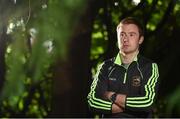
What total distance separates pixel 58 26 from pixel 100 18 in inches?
210

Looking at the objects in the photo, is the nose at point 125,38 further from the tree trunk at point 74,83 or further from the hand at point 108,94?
the tree trunk at point 74,83

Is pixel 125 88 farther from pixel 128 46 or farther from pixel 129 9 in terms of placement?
pixel 129 9

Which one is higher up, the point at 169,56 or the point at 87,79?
the point at 169,56

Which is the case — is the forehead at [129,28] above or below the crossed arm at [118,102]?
above

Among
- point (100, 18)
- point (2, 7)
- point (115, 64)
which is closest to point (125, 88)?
point (115, 64)

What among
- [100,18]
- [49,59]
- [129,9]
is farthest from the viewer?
[100,18]

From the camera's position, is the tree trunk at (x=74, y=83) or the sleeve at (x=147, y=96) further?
the tree trunk at (x=74, y=83)

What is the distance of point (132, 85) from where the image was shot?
2.63 metres

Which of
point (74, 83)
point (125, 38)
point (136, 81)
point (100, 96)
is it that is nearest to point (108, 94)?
point (100, 96)

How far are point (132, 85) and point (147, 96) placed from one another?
4.1 inches

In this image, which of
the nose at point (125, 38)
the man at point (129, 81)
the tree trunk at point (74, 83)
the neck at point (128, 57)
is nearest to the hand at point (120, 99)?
the man at point (129, 81)

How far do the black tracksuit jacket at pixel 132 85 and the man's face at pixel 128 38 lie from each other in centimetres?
8

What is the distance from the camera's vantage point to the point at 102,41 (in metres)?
7.64

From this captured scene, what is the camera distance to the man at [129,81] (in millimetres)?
2643
